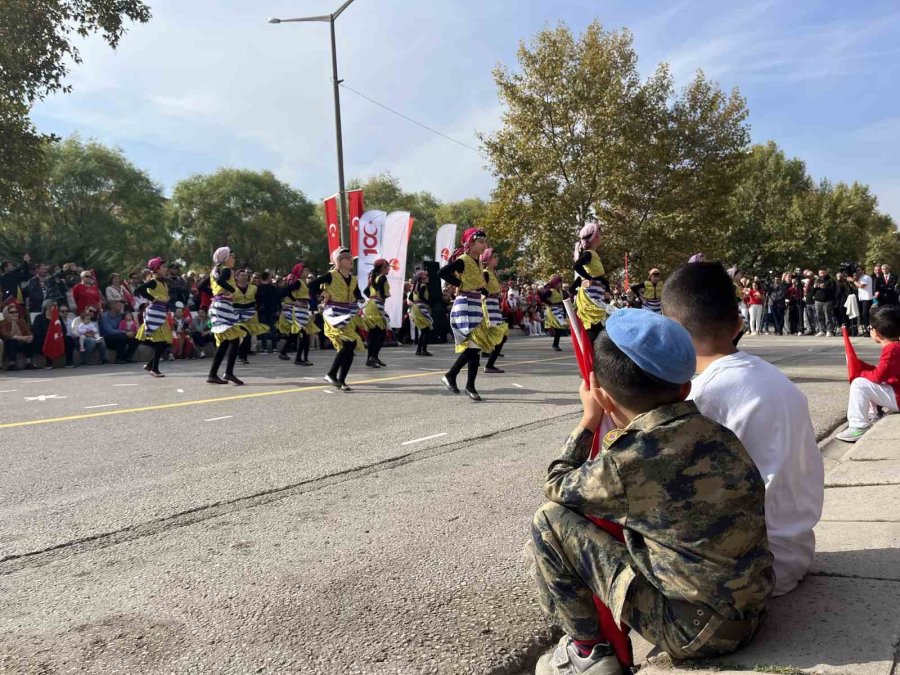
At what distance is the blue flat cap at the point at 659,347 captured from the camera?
7.54ft

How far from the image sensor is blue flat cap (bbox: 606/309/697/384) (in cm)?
230

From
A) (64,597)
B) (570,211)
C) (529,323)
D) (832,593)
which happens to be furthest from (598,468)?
(570,211)

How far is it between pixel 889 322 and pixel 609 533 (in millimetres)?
4895

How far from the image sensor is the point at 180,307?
18641 millimetres

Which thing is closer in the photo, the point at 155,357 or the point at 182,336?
the point at 155,357

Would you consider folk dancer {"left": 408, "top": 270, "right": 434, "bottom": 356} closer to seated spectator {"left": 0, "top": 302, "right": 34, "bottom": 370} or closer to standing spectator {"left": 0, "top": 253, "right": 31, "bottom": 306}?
seated spectator {"left": 0, "top": 302, "right": 34, "bottom": 370}

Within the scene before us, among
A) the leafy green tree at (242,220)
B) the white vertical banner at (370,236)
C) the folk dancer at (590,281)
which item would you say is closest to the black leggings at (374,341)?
the folk dancer at (590,281)

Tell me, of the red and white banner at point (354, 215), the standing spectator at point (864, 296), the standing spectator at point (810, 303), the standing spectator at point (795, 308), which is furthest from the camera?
the standing spectator at point (795, 308)

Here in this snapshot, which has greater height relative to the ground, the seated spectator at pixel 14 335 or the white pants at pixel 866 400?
the seated spectator at pixel 14 335

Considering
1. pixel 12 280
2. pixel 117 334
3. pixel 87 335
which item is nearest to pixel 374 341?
pixel 117 334

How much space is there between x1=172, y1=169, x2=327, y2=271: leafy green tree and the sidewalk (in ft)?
166

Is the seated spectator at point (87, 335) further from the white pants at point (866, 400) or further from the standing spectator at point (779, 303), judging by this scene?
the standing spectator at point (779, 303)

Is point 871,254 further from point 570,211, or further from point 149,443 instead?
point 149,443

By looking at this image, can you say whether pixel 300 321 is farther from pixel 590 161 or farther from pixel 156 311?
pixel 590 161
